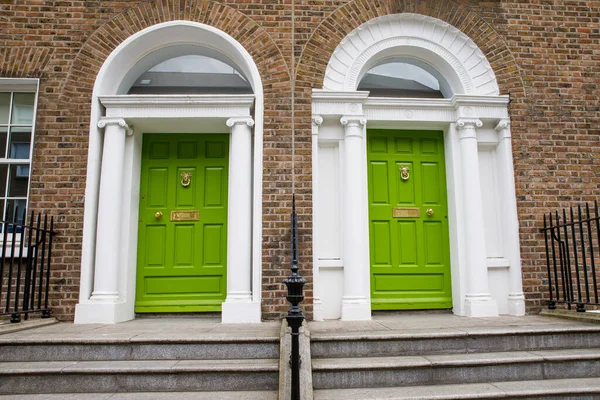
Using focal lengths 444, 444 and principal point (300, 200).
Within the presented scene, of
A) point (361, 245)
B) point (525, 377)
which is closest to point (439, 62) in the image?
point (361, 245)

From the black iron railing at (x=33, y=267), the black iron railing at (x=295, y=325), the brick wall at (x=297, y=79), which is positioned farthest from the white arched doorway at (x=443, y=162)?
the black iron railing at (x=33, y=267)

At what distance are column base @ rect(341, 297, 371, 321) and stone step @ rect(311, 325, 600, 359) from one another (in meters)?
1.02

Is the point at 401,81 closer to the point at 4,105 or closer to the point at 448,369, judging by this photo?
the point at 448,369

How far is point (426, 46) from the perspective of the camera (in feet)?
19.2

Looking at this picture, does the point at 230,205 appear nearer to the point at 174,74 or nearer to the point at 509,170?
the point at 174,74

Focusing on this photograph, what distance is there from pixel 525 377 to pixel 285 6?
191 inches

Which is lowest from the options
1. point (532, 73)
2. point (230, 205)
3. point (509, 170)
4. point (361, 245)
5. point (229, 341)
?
point (229, 341)

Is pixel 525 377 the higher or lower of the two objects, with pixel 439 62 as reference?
lower

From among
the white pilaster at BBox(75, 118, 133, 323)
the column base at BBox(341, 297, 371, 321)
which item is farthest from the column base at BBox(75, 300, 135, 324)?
the column base at BBox(341, 297, 371, 321)

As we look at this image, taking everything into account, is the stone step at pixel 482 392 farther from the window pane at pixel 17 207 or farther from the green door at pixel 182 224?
the window pane at pixel 17 207

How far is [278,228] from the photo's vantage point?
5.17m

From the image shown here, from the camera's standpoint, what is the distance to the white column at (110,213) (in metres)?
5.12

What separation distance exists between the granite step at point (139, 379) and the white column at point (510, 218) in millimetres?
3384

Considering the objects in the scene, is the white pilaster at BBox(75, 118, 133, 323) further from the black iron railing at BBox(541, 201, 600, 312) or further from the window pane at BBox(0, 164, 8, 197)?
the black iron railing at BBox(541, 201, 600, 312)
